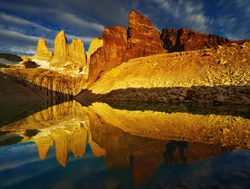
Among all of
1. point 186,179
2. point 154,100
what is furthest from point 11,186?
point 154,100

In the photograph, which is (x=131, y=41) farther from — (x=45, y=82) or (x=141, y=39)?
(x=45, y=82)

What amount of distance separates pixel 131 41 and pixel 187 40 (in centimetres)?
2197

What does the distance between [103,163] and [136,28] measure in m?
84.4

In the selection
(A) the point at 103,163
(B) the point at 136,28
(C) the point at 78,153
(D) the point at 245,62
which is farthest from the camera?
(B) the point at 136,28

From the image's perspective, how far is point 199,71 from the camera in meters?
48.7

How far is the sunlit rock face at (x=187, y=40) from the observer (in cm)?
8162

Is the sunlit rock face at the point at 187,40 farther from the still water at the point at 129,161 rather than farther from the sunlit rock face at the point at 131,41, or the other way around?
the still water at the point at 129,161

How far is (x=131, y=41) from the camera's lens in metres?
86.5

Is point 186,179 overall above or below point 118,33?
below

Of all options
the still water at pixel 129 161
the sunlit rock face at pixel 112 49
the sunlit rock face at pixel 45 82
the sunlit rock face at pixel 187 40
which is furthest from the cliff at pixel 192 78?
the sunlit rock face at pixel 45 82

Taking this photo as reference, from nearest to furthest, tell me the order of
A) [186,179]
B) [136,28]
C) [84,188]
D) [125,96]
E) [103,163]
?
[84,188] → [186,179] → [103,163] → [125,96] → [136,28]

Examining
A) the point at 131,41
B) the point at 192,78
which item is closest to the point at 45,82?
the point at 131,41

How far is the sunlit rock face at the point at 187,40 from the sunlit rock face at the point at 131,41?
14.6ft

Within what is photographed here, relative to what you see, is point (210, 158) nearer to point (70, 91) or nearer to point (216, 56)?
point (216, 56)
